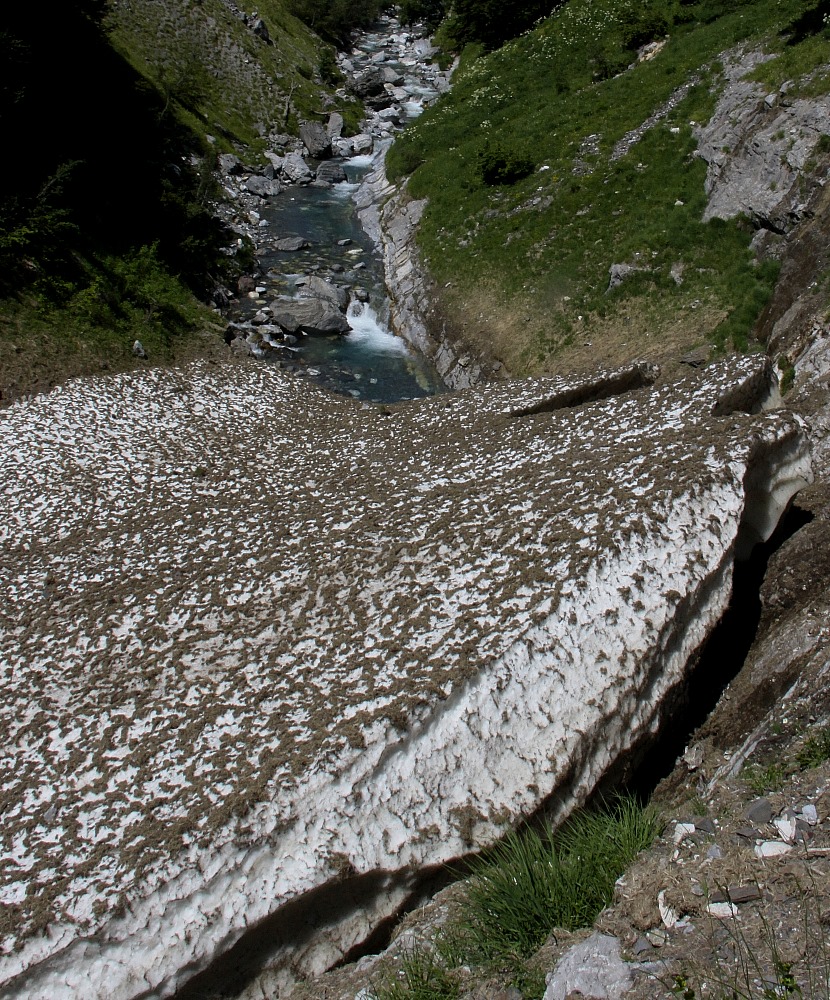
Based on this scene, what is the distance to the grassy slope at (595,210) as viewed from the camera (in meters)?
29.3

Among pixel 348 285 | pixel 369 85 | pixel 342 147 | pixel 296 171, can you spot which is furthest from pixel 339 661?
pixel 369 85

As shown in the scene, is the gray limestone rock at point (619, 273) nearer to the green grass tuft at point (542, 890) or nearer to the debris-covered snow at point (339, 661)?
the debris-covered snow at point (339, 661)

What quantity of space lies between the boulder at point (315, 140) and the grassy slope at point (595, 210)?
1407 centimetres

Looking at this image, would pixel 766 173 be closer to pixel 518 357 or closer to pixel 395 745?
pixel 518 357

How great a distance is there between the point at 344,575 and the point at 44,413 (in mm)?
16396

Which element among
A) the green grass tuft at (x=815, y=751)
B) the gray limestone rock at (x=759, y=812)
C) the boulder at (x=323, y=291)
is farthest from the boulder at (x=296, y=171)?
the gray limestone rock at (x=759, y=812)

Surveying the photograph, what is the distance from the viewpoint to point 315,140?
217 ft

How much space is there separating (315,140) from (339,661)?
66.0 m

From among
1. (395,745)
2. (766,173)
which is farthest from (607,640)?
(766,173)

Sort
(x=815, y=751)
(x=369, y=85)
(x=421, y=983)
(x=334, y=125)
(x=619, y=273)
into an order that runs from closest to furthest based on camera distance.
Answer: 1. (x=421, y=983)
2. (x=815, y=751)
3. (x=619, y=273)
4. (x=334, y=125)
5. (x=369, y=85)

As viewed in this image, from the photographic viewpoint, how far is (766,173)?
29.3 meters

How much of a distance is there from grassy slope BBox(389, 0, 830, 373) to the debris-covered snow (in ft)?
43.3

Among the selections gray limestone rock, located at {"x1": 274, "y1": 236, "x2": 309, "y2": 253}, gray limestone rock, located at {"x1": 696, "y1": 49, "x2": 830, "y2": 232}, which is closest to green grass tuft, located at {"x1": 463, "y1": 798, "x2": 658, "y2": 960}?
gray limestone rock, located at {"x1": 696, "y1": 49, "x2": 830, "y2": 232}

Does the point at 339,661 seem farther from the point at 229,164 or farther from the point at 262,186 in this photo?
the point at 229,164
